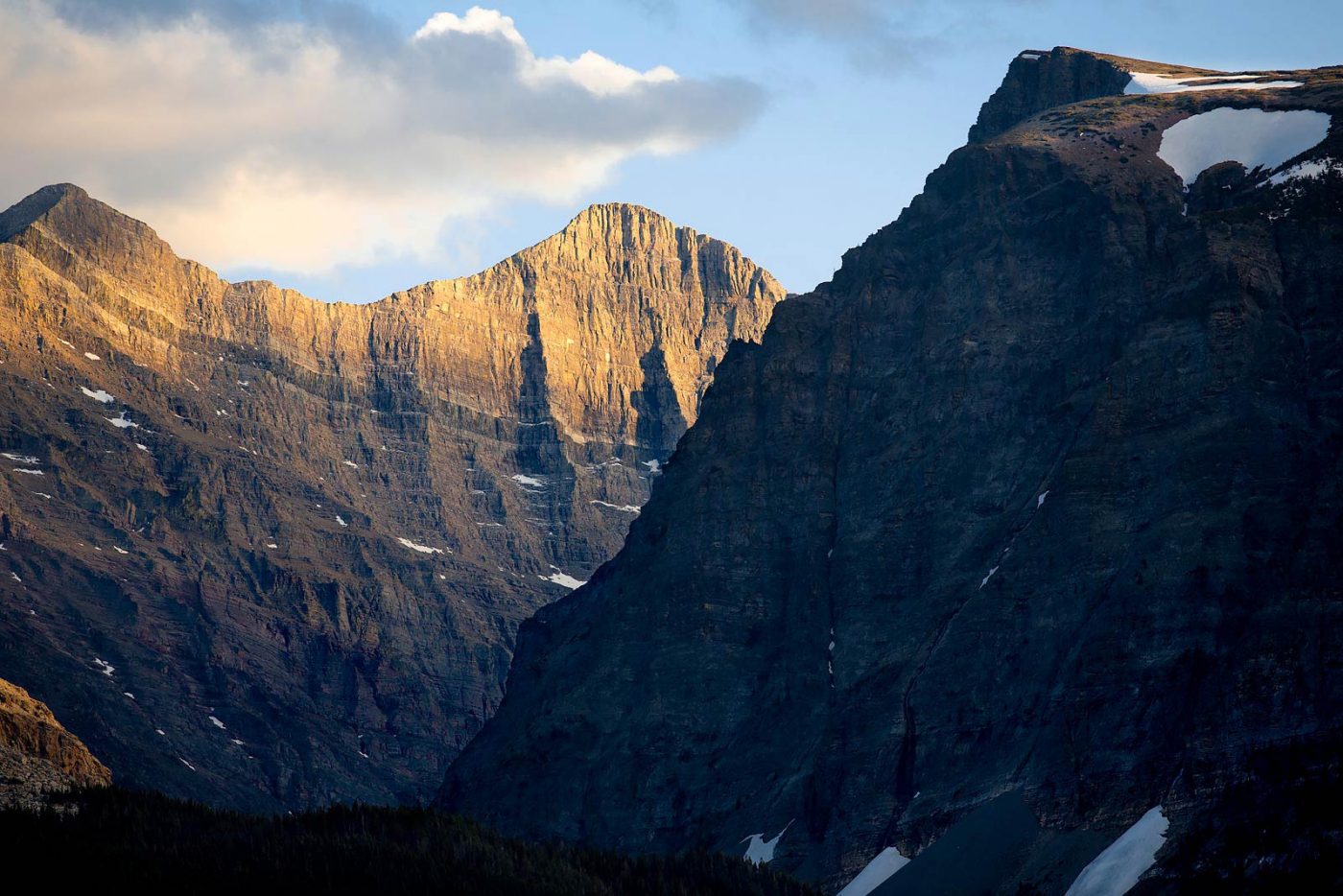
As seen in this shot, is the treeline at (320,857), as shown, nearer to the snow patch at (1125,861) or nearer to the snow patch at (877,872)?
the snow patch at (877,872)

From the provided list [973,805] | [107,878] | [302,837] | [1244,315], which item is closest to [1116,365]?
[1244,315]

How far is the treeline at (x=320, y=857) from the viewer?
15375 cm

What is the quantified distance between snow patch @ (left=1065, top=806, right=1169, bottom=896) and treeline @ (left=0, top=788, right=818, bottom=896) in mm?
26831

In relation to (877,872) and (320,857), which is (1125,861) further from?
(320,857)

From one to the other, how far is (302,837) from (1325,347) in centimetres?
9931

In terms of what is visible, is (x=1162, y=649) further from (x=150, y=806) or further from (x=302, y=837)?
(x=150, y=806)

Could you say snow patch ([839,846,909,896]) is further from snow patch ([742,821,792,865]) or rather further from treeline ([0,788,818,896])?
snow patch ([742,821,792,865])

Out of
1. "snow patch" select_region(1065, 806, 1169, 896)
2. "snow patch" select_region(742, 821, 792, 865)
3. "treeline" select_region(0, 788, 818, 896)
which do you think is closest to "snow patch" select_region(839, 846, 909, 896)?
"treeline" select_region(0, 788, 818, 896)

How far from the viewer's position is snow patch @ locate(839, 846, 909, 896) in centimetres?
Answer: 18150

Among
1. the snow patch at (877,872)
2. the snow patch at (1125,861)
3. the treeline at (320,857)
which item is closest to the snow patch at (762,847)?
the treeline at (320,857)

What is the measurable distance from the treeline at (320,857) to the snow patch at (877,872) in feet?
21.7

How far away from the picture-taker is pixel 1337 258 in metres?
196

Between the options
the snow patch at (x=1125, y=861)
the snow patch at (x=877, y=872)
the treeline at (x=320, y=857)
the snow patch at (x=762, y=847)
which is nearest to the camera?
the treeline at (x=320, y=857)

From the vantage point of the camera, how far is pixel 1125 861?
524ft
